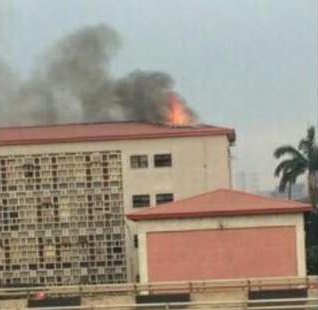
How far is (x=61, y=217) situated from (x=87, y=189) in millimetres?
1196

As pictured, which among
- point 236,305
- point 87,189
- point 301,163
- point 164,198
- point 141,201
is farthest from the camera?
point 301,163

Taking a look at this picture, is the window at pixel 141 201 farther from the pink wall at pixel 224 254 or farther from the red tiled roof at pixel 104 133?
the pink wall at pixel 224 254

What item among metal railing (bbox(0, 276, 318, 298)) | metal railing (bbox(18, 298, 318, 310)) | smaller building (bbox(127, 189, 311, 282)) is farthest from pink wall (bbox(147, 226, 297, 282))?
metal railing (bbox(18, 298, 318, 310))

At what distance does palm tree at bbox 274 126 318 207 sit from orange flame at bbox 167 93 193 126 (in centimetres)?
405

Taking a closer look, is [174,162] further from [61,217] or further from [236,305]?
[236,305]

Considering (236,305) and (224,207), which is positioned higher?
(224,207)

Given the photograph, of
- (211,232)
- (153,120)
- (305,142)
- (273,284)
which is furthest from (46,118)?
(273,284)

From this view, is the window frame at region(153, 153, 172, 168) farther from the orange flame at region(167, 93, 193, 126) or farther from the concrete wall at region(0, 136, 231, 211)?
the orange flame at region(167, 93, 193, 126)

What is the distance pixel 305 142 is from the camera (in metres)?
31.9

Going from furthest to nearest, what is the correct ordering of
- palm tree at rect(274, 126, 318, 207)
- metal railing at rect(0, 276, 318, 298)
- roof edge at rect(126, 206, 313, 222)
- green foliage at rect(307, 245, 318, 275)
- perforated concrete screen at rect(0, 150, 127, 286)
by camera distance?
palm tree at rect(274, 126, 318, 207) < perforated concrete screen at rect(0, 150, 127, 286) < green foliage at rect(307, 245, 318, 275) < roof edge at rect(126, 206, 313, 222) < metal railing at rect(0, 276, 318, 298)

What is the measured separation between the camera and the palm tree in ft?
105

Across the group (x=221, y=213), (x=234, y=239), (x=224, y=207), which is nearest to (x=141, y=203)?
(x=224, y=207)

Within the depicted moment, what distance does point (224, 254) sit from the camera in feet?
62.9

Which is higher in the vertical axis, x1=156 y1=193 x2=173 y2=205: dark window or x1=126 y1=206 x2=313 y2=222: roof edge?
x1=156 y1=193 x2=173 y2=205: dark window
